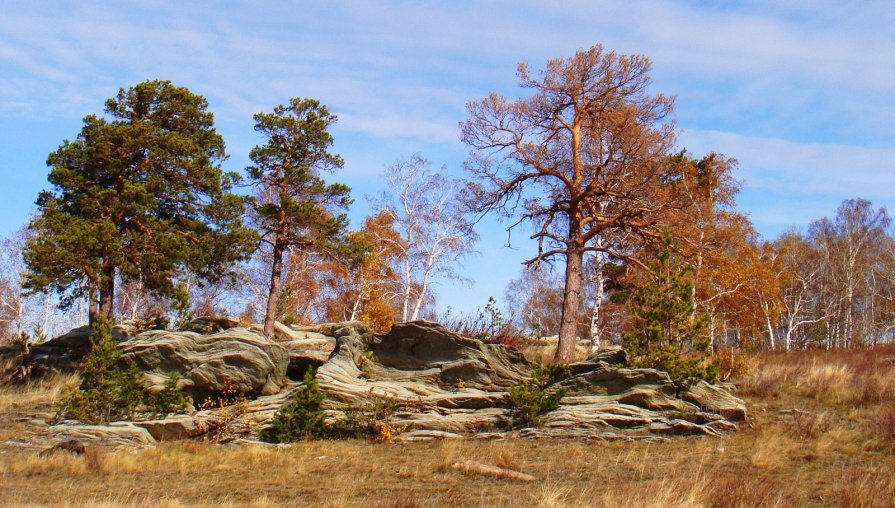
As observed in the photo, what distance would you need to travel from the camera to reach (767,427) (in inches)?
540

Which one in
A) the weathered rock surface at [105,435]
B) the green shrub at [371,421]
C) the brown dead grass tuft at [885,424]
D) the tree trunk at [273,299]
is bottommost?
the weathered rock surface at [105,435]

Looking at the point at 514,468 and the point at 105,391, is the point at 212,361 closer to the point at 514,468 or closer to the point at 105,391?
the point at 105,391

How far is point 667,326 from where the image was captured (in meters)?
15.8

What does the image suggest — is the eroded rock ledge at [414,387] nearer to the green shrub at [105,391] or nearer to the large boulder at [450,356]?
the large boulder at [450,356]

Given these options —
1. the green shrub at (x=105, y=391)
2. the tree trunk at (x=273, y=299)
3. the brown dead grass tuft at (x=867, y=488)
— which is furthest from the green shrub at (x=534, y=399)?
the tree trunk at (x=273, y=299)

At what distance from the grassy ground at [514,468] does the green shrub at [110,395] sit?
1.45 m

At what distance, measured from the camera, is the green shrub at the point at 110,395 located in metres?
15.0

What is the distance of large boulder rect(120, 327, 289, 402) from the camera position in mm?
16359

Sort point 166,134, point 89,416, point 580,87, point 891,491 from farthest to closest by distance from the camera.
Answer: point 166,134 < point 580,87 < point 89,416 < point 891,491

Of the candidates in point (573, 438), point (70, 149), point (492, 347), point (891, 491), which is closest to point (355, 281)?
point (70, 149)

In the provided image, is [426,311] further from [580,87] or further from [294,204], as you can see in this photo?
[580,87]

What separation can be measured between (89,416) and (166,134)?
11110 millimetres

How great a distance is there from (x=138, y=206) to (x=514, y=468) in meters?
15.2

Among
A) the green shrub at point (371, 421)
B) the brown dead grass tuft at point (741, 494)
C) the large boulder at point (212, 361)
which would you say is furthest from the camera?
the large boulder at point (212, 361)
